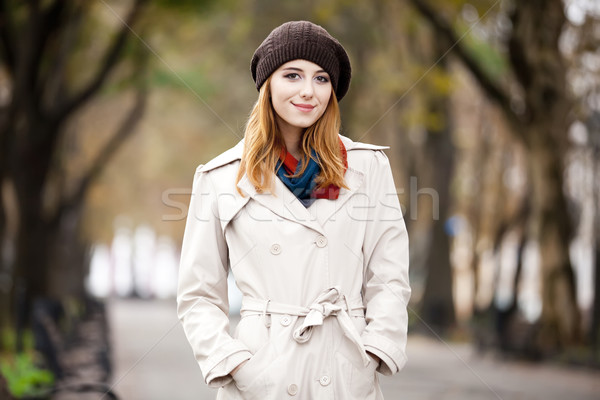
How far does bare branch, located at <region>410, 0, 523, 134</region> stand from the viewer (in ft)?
44.9

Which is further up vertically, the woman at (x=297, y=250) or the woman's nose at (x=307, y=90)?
the woman's nose at (x=307, y=90)

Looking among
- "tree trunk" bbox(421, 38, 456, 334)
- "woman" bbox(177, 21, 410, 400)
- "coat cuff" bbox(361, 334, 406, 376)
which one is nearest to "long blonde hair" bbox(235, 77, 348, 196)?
"woman" bbox(177, 21, 410, 400)

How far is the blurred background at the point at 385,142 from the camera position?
12211 mm

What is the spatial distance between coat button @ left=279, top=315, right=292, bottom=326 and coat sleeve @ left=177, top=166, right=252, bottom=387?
5.7 inches

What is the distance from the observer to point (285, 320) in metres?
3.09

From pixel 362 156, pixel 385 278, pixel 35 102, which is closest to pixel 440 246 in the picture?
pixel 35 102

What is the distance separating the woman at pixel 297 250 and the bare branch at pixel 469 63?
1068 centimetres

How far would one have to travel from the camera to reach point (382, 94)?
69.3 ft

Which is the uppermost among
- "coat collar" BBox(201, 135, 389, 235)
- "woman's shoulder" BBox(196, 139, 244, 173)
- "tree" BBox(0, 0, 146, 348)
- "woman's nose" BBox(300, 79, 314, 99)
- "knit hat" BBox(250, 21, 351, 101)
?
"tree" BBox(0, 0, 146, 348)

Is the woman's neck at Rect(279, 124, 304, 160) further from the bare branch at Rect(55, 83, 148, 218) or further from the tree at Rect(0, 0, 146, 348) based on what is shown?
the bare branch at Rect(55, 83, 148, 218)

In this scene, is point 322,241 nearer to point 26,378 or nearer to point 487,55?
point 26,378

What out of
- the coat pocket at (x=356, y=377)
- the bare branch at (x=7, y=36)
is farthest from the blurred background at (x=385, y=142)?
the coat pocket at (x=356, y=377)

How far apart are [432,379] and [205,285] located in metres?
9.95

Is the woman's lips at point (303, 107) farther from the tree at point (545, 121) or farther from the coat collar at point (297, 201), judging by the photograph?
the tree at point (545, 121)
